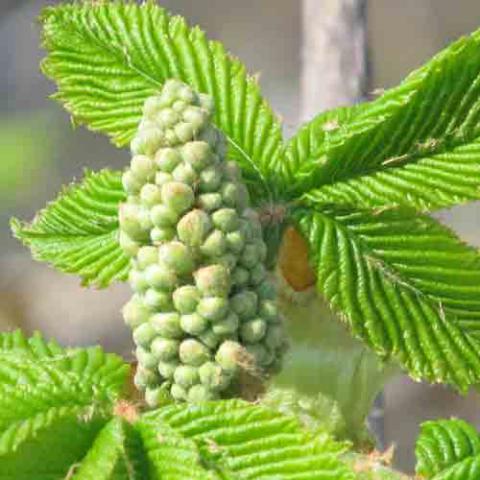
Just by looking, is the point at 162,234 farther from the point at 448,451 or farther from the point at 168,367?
the point at 448,451

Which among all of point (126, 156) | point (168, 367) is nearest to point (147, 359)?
point (168, 367)

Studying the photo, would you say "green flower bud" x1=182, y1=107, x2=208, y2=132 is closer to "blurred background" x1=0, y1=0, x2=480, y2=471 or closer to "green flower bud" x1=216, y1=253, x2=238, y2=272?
"green flower bud" x1=216, y1=253, x2=238, y2=272

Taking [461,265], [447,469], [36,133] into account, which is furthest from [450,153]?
[36,133]

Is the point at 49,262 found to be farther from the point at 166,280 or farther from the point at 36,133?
the point at 36,133

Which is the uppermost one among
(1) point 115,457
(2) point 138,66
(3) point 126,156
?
(3) point 126,156

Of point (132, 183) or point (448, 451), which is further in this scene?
point (448, 451)
